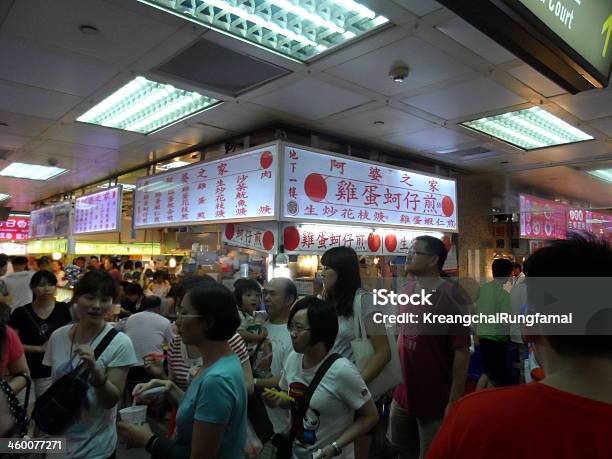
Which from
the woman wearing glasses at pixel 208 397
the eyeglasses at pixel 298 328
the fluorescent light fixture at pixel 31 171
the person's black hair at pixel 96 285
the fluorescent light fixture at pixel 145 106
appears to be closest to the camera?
the woman wearing glasses at pixel 208 397

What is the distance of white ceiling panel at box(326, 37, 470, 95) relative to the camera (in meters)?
2.88

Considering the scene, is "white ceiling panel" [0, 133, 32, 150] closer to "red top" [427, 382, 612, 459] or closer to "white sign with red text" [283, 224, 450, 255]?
"white sign with red text" [283, 224, 450, 255]

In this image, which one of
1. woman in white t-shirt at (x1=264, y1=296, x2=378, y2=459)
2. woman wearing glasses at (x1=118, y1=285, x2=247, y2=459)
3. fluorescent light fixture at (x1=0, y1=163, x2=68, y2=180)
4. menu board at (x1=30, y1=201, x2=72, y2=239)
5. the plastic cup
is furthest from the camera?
menu board at (x1=30, y1=201, x2=72, y2=239)

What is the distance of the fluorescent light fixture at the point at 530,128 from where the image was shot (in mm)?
4289

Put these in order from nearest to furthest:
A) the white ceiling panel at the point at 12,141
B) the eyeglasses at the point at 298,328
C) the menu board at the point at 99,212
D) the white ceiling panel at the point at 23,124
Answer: the eyeglasses at the point at 298,328, the white ceiling panel at the point at 23,124, the white ceiling panel at the point at 12,141, the menu board at the point at 99,212

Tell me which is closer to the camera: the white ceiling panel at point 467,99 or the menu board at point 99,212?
the white ceiling panel at point 467,99

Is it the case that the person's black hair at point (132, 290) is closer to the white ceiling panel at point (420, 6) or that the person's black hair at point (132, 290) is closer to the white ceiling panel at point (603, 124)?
the white ceiling panel at point (420, 6)

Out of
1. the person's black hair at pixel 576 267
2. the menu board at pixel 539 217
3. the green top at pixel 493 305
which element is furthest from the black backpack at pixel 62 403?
the menu board at pixel 539 217

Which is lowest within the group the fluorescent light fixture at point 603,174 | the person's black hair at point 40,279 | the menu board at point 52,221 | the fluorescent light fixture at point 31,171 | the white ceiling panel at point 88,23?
the person's black hair at point 40,279

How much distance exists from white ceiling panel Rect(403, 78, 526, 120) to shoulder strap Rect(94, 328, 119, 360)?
305 centimetres

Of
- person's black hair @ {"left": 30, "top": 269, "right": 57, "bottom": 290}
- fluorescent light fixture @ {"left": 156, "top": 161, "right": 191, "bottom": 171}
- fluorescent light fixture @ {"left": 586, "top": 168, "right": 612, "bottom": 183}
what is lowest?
person's black hair @ {"left": 30, "top": 269, "right": 57, "bottom": 290}

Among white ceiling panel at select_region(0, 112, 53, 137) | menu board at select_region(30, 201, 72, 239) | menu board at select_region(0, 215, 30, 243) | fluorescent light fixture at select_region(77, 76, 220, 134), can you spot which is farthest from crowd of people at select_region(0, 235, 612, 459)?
menu board at select_region(0, 215, 30, 243)

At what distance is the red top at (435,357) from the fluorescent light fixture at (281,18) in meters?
1.76

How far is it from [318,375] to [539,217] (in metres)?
6.70
